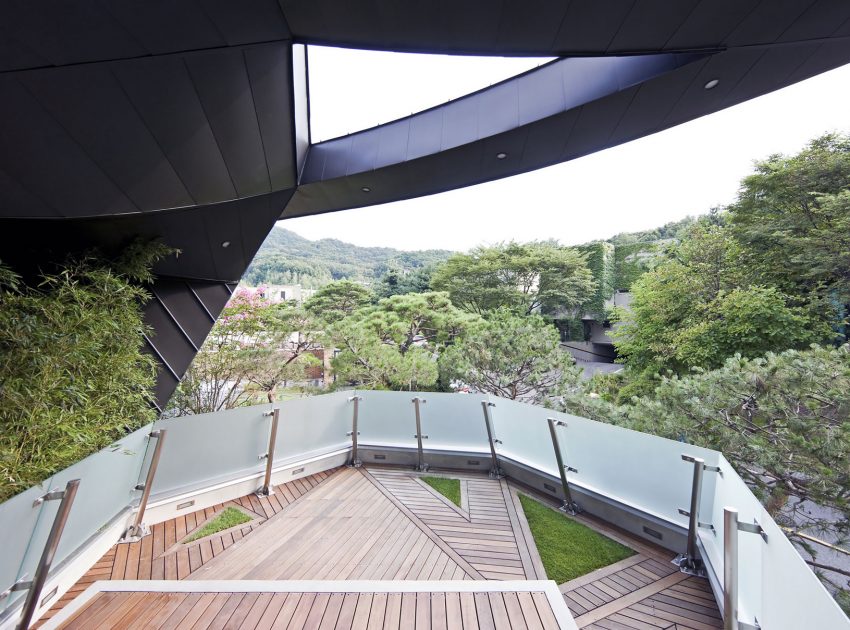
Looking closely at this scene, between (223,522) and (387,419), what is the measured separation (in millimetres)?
1822

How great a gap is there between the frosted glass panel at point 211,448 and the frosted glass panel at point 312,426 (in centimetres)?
20

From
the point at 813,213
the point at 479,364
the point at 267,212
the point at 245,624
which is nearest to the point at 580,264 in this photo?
the point at 813,213

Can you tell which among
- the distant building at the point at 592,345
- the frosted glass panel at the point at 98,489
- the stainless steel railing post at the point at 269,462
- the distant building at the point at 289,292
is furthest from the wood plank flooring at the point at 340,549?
the distant building at the point at 592,345

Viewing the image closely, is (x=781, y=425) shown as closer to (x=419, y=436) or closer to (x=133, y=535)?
(x=419, y=436)

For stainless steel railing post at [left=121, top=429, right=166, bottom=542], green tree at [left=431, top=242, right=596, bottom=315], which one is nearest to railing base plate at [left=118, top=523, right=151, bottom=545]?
stainless steel railing post at [left=121, top=429, right=166, bottom=542]

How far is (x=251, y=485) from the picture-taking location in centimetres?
365

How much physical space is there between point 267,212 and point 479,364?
4.51 m

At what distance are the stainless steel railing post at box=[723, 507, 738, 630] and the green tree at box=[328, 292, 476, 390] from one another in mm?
6133

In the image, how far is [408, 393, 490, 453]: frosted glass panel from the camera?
4094mm

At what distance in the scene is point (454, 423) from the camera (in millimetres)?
4168

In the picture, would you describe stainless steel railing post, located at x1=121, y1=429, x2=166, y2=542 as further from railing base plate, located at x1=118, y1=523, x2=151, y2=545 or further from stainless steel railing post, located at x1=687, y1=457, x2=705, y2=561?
stainless steel railing post, located at x1=687, y1=457, x2=705, y2=561

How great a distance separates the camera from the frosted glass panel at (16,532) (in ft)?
5.66

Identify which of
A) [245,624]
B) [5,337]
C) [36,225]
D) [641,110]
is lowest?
[245,624]

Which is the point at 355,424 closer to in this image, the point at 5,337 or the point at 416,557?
the point at 416,557
